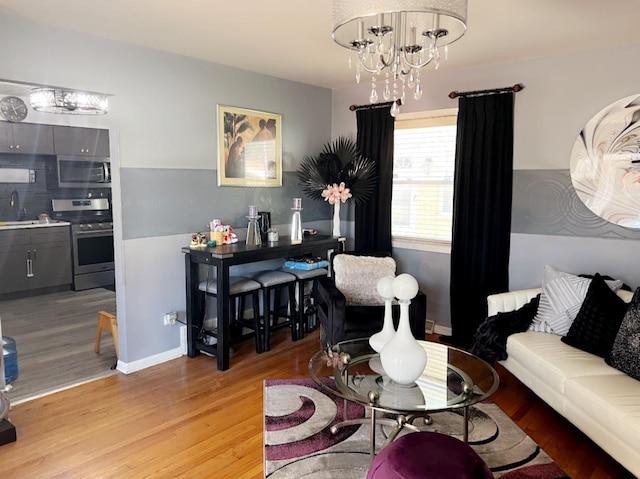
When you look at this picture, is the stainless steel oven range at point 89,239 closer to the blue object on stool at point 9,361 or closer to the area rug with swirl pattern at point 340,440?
the blue object on stool at point 9,361

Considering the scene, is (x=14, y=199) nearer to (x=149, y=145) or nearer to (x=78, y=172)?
(x=78, y=172)

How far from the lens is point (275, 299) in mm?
4332

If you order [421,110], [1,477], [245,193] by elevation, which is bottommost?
[1,477]

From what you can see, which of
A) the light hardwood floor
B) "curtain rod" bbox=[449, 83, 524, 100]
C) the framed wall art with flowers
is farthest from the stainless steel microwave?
"curtain rod" bbox=[449, 83, 524, 100]

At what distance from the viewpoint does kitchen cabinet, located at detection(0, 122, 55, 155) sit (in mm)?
5289

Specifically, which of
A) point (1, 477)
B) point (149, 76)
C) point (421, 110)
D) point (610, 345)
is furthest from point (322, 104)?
point (1, 477)

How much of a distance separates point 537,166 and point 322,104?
7.50 ft

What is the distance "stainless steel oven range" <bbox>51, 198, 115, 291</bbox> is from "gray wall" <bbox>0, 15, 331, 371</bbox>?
2.84 meters

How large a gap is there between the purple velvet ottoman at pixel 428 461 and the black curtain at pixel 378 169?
113 inches

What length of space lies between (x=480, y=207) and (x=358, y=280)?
48.1 inches

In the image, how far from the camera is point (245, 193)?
4266 mm

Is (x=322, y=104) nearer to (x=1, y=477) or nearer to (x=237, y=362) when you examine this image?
(x=237, y=362)

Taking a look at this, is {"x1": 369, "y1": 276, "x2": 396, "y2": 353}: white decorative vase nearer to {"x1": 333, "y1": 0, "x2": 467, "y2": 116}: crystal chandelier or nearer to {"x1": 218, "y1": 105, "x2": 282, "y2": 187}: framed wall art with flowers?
{"x1": 333, "y1": 0, "x2": 467, "y2": 116}: crystal chandelier

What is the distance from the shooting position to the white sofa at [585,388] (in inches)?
83.8
